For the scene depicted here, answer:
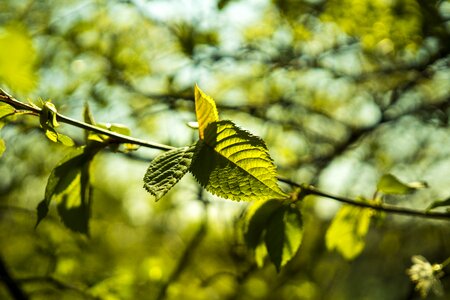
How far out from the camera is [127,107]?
3227 mm

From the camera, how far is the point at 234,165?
0.72 m

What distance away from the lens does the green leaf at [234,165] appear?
706 millimetres

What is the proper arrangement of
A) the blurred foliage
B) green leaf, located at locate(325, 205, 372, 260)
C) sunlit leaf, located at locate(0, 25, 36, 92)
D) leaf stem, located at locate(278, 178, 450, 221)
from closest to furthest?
sunlit leaf, located at locate(0, 25, 36, 92)
leaf stem, located at locate(278, 178, 450, 221)
green leaf, located at locate(325, 205, 372, 260)
the blurred foliage

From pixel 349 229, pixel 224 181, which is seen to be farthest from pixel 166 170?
pixel 349 229

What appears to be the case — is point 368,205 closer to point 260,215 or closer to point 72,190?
point 260,215

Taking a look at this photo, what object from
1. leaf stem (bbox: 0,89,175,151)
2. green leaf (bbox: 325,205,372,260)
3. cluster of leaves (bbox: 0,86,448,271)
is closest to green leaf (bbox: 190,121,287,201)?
cluster of leaves (bbox: 0,86,448,271)

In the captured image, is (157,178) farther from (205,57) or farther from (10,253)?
(10,253)

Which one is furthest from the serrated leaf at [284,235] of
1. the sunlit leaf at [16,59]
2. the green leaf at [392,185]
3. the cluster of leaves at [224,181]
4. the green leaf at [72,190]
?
the sunlit leaf at [16,59]

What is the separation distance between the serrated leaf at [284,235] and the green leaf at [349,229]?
0.27 metres

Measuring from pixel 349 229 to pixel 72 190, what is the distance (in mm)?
717

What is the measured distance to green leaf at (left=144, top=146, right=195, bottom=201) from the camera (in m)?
0.66

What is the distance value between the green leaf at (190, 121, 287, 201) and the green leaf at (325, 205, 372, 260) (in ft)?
1.81

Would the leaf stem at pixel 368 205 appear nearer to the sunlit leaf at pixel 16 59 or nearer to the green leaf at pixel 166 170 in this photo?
the green leaf at pixel 166 170

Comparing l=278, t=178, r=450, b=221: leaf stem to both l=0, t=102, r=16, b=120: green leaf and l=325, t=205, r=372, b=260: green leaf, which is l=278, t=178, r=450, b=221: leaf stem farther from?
l=0, t=102, r=16, b=120: green leaf
